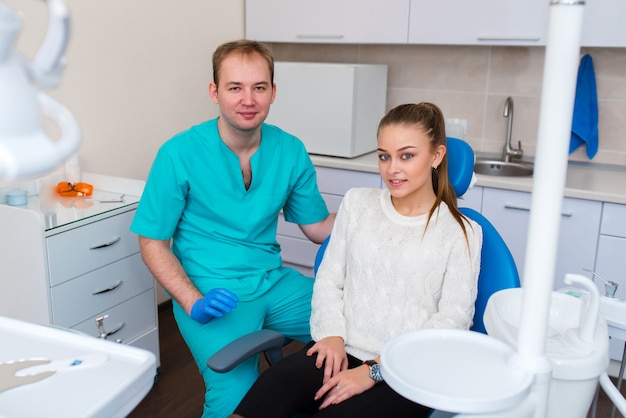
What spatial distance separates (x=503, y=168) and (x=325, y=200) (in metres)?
0.86

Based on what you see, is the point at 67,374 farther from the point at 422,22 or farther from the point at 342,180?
the point at 422,22

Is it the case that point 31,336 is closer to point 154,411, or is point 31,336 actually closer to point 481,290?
point 481,290

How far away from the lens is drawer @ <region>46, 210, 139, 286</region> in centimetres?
206

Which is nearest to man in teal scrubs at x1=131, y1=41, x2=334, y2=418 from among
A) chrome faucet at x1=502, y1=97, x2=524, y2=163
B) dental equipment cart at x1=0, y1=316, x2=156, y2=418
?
dental equipment cart at x1=0, y1=316, x2=156, y2=418

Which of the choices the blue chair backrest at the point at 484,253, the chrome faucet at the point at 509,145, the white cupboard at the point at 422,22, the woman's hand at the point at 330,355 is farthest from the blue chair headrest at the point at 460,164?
the chrome faucet at the point at 509,145

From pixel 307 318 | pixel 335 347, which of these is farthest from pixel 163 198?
pixel 335 347

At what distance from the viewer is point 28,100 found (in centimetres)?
50

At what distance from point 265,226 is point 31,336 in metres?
1.00

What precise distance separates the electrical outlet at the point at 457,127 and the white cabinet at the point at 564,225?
61 cm

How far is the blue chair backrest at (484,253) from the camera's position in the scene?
1.53 m

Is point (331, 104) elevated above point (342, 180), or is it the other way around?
point (331, 104)

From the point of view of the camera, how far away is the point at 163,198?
1866 millimetres

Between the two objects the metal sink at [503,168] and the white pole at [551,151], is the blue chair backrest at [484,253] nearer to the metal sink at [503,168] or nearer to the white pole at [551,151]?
the white pole at [551,151]

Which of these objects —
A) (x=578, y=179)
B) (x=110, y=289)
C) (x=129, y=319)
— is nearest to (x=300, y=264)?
(x=129, y=319)
